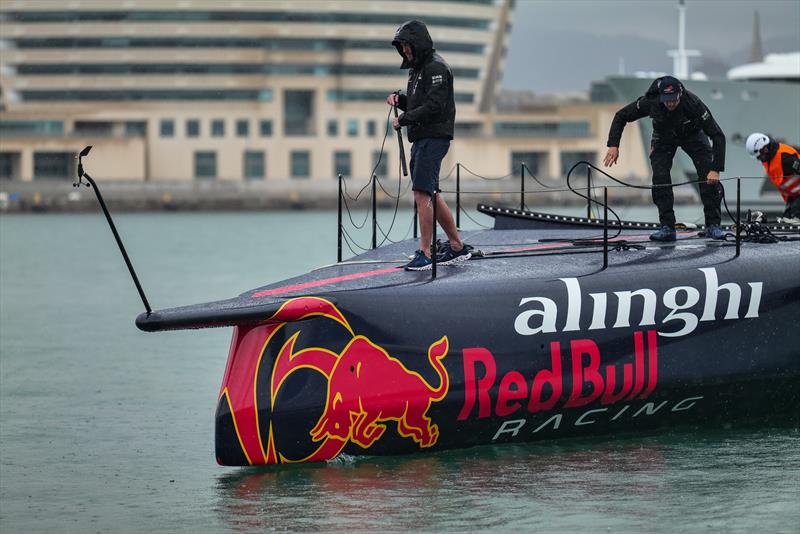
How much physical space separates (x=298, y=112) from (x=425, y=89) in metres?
102

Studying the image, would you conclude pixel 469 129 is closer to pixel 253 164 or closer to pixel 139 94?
pixel 253 164

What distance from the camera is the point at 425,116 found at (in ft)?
33.6

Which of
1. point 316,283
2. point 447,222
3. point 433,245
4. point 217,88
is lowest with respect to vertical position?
point 316,283

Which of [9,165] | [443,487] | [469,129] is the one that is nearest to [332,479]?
[443,487]

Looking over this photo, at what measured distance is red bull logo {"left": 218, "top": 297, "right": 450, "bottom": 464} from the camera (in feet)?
31.6

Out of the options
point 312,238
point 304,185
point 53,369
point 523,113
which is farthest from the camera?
point 523,113

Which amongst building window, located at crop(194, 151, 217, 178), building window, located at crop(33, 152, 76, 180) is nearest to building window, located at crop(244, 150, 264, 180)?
building window, located at crop(194, 151, 217, 178)

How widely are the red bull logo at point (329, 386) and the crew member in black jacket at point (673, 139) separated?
2647mm

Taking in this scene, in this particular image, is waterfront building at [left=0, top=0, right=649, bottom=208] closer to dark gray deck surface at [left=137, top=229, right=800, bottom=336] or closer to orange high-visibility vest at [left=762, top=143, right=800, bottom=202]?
orange high-visibility vest at [left=762, top=143, right=800, bottom=202]

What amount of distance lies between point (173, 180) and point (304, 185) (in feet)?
30.8

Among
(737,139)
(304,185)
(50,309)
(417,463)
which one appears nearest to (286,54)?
(304,185)

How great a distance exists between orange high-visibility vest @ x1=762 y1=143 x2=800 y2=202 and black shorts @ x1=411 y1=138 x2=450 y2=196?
337 centimetres

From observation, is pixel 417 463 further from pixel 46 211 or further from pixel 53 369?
pixel 46 211

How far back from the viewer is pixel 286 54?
108 metres
